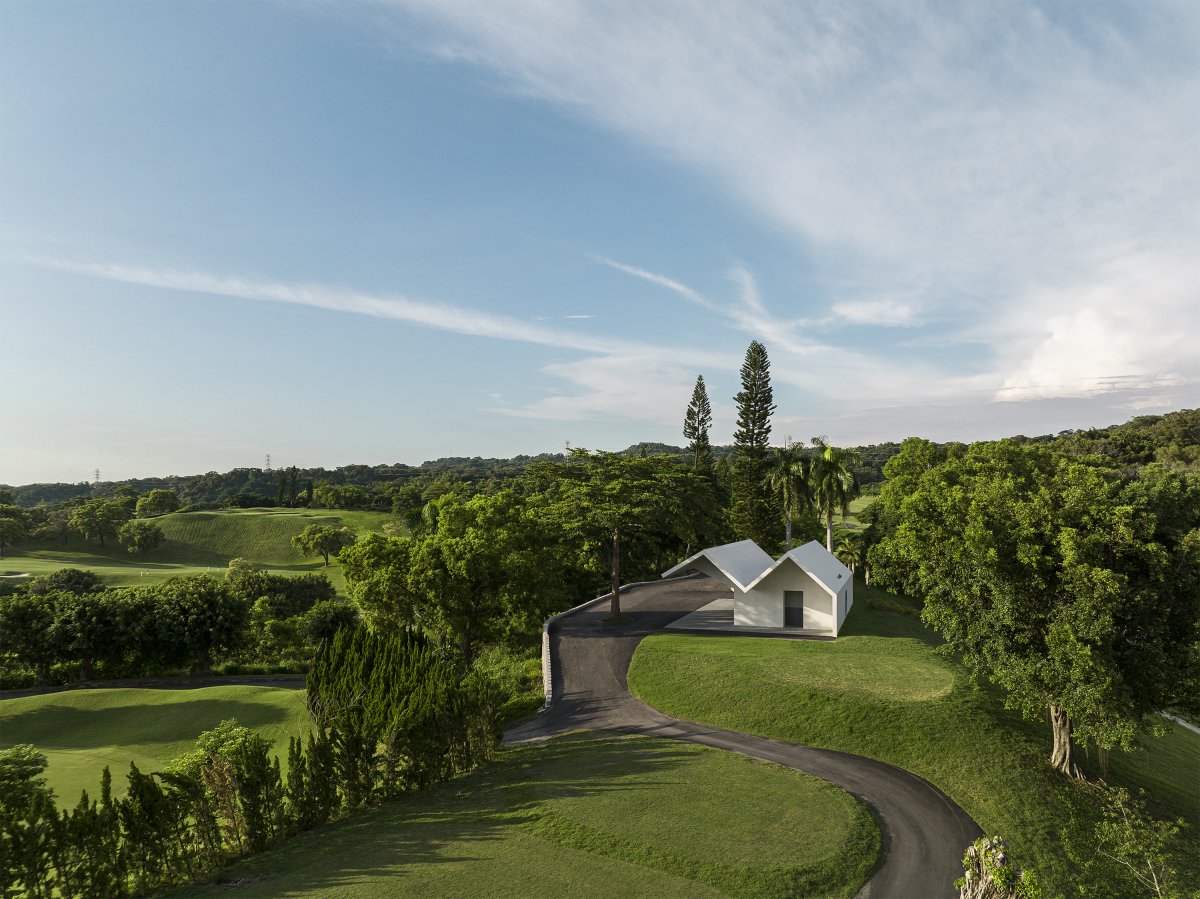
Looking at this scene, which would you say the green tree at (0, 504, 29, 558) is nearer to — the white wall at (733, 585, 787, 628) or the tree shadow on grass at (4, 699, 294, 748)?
the tree shadow on grass at (4, 699, 294, 748)

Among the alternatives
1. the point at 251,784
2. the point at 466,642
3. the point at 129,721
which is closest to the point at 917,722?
the point at 251,784

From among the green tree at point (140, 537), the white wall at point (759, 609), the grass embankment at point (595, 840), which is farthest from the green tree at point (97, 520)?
the grass embankment at point (595, 840)

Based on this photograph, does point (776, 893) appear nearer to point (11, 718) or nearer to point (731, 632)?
point (731, 632)

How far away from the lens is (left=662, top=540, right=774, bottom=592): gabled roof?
104 feet

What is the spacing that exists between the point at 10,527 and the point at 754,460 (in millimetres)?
99047

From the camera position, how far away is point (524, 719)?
22.9 m

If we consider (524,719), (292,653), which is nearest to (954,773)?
(524,719)

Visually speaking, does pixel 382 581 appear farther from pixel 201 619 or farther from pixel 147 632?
pixel 147 632

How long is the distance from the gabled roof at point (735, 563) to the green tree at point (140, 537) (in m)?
91.7

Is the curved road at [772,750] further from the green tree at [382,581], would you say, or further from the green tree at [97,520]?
the green tree at [97,520]

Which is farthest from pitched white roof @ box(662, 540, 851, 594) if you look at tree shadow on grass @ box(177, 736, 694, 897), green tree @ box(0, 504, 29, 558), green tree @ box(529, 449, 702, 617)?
green tree @ box(0, 504, 29, 558)

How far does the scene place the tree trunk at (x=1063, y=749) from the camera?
17.4m

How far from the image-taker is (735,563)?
109 feet

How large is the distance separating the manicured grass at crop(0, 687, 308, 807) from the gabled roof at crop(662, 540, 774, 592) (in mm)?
19726
